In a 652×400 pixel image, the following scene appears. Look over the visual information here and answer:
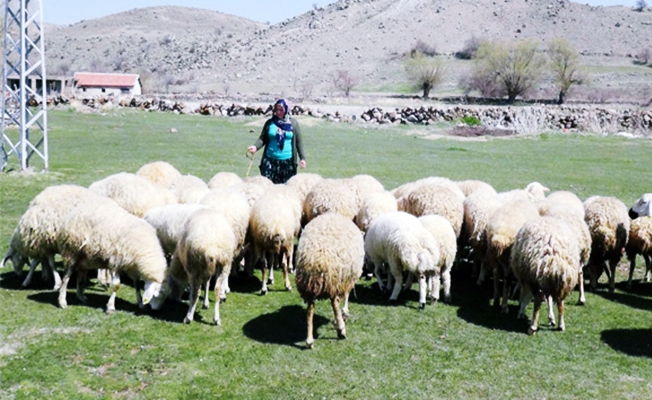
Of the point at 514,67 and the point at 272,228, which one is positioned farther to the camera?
the point at 514,67

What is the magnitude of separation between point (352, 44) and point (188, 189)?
90171 mm

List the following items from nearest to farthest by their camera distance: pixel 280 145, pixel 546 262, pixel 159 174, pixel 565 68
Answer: pixel 546 262 → pixel 159 174 → pixel 280 145 → pixel 565 68

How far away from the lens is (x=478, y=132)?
3494 cm

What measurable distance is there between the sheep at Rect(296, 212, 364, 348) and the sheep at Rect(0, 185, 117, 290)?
118 inches

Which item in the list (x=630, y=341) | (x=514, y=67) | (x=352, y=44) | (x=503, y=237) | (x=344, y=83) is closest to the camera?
(x=630, y=341)

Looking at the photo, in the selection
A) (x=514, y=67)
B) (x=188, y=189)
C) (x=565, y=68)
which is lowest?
(x=188, y=189)

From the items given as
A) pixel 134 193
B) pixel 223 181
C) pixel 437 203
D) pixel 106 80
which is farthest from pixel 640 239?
pixel 106 80

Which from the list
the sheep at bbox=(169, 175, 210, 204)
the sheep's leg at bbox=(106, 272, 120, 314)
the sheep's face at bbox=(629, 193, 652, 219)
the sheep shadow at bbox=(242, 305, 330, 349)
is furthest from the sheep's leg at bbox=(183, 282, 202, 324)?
the sheep's face at bbox=(629, 193, 652, 219)

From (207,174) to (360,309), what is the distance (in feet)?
37.4

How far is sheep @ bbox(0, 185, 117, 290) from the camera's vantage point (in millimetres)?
7840

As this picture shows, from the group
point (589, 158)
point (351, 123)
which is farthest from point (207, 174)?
point (351, 123)

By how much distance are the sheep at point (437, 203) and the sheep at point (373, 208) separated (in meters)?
0.32

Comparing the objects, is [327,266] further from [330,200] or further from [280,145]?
[280,145]

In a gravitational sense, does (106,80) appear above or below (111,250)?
above
